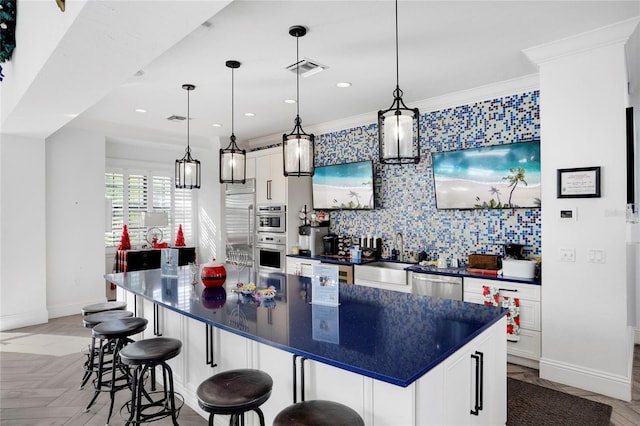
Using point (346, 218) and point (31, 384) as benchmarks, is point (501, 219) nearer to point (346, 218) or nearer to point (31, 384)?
point (346, 218)

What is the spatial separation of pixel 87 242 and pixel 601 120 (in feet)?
21.0

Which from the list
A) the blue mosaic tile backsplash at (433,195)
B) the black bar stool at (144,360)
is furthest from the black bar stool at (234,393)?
the blue mosaic tile backsplash at (433,195)

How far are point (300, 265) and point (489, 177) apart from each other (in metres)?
2.75

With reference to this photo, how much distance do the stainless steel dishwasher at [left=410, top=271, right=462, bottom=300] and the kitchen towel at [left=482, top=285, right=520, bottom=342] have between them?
0.33m

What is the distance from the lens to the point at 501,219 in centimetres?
398

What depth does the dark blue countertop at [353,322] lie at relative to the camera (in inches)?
58.3

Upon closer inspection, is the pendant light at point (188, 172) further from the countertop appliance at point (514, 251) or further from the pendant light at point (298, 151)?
the countertop appliance at point (514, 251)

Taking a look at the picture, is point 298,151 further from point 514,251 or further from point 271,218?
point 271,218

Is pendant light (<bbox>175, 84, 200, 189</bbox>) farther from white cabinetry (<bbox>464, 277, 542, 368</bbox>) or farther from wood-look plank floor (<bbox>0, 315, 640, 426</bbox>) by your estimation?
white cabinetry (<bbox>464, 277, 542, 368</bbox>)

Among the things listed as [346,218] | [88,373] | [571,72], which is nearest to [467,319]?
[571,72]

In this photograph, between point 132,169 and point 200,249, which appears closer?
point 132,169

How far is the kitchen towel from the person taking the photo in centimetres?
341

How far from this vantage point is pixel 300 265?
5301 mm

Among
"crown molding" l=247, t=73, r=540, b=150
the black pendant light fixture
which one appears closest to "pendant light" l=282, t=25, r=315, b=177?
the black pendant light fixture
